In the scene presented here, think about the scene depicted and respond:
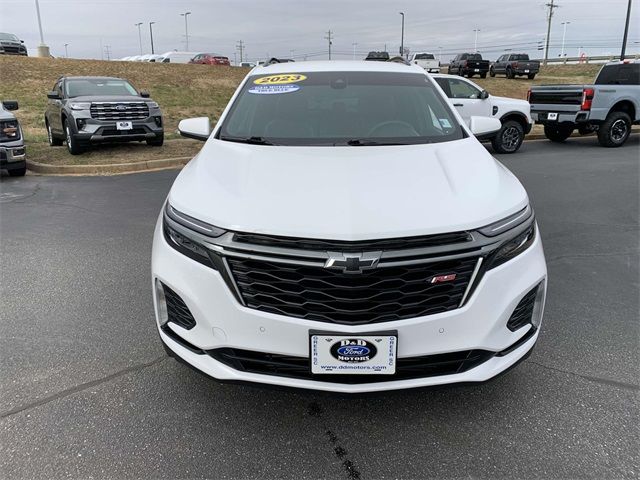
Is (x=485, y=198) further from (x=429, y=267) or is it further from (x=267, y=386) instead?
(x=267, y=386)

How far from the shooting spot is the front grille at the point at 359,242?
7.24 ft

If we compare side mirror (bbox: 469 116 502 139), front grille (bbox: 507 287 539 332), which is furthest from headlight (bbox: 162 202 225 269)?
side mirror (bbox: 469 116 502 139)

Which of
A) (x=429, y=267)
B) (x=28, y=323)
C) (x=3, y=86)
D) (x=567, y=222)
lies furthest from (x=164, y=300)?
(x=3, y=86)

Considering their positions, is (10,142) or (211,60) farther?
(211,60)

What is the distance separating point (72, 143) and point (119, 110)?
1.17 m

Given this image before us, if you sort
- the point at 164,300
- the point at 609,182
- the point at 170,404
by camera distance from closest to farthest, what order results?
the point at 164,300 → the point at 170,404 → the point at 609,182

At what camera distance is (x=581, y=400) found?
2799mm

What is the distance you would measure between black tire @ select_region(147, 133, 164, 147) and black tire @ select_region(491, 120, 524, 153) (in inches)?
295

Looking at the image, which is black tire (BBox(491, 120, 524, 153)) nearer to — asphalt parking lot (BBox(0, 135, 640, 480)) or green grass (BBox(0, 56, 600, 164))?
green grass (BBox(0, 56, 600, 164))

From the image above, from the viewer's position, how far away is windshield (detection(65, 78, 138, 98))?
11.3 meters

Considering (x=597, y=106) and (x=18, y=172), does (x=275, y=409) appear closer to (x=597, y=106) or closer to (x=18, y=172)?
(x=18, y=172)

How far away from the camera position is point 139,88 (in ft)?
74.6

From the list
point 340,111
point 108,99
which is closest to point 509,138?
point 108,99

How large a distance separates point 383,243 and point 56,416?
6.33 feet
